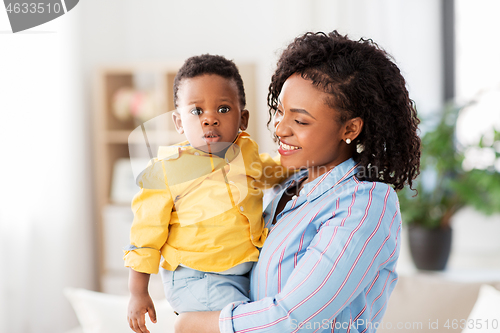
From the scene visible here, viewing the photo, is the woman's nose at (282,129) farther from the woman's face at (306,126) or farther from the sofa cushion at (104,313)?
the sofa cushion at (104,313)

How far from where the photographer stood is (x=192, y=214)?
3.11ft

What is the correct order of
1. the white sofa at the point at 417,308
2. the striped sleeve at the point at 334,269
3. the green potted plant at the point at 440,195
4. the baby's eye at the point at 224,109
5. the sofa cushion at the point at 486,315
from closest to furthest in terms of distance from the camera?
the striped sleeve at the point at 334,269 → the baby's eye at the point at 224,109 → the sofa cushion at the point at 486,315 → the white sofa at the point at 417,308 → the green potted plant at the point at 440,195

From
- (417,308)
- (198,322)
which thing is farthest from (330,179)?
(417,308)

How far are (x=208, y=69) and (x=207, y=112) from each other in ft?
0.31

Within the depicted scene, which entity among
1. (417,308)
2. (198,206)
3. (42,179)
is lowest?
(417,308)

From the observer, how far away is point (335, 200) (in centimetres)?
94

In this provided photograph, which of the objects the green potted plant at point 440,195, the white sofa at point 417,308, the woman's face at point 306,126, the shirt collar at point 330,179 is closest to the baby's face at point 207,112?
the woman's face at point 306,126

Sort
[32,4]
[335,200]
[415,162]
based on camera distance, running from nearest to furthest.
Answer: [335,200] → [415,162] → [32,4]

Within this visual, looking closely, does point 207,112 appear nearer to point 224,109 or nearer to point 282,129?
point 224,109

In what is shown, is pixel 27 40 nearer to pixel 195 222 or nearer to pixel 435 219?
pixel 195 222

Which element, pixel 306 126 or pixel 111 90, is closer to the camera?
pixel 306 126

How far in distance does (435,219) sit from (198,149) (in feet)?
5.93

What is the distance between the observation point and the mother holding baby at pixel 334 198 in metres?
0.85

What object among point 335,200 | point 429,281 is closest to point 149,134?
point 335,200
